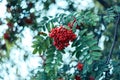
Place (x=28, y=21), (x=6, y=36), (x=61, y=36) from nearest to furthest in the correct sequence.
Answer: (x=61, y=36) < (x=28, y=21) < (x=6, y=36)

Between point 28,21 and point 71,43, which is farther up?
point 28,21

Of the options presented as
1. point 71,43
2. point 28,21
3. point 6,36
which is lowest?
point 71,43

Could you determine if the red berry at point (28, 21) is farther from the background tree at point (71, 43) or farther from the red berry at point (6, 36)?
the red berry at point (6, 36)

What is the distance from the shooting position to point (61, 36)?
9.31ft

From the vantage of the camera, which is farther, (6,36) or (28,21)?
(6,36)

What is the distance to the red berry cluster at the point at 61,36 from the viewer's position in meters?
2.84

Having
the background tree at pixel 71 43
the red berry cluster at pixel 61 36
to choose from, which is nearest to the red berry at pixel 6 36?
the background tree at pixel 71 43

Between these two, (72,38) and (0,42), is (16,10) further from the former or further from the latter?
(72,38)

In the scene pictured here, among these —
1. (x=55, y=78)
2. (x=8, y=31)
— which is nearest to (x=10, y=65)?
(x=8, y=31)

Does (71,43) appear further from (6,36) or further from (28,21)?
(6,36)

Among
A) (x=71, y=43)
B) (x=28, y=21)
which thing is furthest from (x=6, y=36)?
(x=71, y=43)

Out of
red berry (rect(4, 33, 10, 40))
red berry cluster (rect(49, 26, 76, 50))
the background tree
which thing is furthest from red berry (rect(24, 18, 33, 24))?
red berry cluster (rect(49, 26, 76, 50))

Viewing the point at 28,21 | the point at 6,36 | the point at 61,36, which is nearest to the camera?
the point at 61,36

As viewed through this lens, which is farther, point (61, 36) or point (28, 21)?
point (28, 21)
